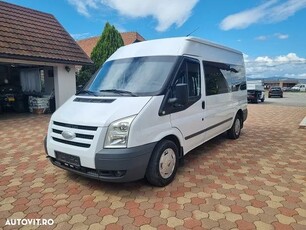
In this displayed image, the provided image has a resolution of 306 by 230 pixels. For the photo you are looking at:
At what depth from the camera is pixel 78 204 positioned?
337 centimetres

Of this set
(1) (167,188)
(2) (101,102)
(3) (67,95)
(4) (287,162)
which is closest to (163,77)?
(2) (101,102)

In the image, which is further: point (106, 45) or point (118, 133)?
point (106, 45)

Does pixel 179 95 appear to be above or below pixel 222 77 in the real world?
below

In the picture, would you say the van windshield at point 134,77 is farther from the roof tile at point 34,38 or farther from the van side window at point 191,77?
the roof tile at point 34,38

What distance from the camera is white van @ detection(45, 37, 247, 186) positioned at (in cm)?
329

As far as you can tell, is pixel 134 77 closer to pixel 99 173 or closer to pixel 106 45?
pixel 99 173

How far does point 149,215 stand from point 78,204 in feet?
3.28

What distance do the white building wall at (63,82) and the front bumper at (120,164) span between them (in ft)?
29.1

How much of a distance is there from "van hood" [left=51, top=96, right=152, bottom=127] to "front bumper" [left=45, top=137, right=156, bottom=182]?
0.42 metres

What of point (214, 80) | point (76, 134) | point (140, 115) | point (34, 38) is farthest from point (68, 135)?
point (34, 38)

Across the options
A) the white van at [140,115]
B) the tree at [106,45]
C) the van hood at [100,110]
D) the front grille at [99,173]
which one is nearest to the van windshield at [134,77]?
the white van at [140,115]

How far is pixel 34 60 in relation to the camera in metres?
10.0

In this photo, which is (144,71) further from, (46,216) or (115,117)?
(46,216)

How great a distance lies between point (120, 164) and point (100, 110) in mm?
798
